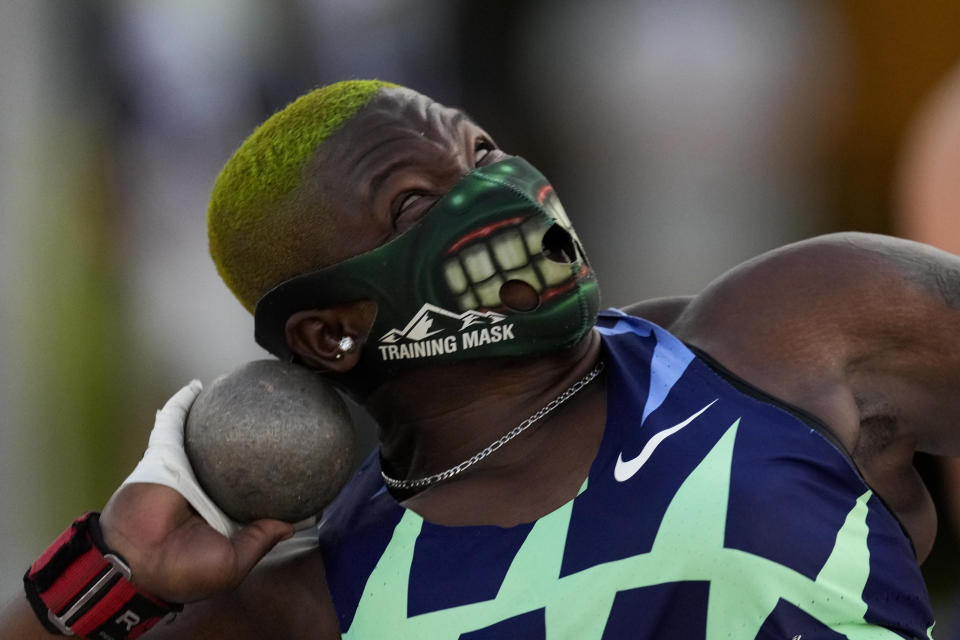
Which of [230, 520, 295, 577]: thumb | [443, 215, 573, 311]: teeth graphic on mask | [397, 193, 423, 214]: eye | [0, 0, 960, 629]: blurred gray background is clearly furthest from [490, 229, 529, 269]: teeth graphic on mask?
[0, 0, 960, 629]: blurred gray background

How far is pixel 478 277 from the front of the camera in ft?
10.5

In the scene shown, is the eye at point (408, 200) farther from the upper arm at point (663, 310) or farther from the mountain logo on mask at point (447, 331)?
the upper arm at point (663, 310)

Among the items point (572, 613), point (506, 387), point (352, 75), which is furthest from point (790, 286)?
point (352, 75)

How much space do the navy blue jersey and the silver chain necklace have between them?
17 cm

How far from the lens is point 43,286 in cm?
657

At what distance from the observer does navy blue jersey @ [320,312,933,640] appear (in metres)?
2.79

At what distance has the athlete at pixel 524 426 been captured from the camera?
287 cm

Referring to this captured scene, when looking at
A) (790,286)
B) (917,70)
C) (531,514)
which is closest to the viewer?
(531,514)

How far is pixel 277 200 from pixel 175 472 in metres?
0.80

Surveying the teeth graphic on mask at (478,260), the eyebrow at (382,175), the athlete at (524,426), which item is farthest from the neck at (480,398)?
the eyebrow at (382,175)

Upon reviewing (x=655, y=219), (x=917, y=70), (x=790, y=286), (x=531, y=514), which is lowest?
(x=655, y=219)

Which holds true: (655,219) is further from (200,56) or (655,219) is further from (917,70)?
(200,56)

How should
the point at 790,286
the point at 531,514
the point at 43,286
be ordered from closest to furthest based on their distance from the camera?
the point at 531,514 < the point at 790,286 < the point at 43,286

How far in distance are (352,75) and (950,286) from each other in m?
4.71
